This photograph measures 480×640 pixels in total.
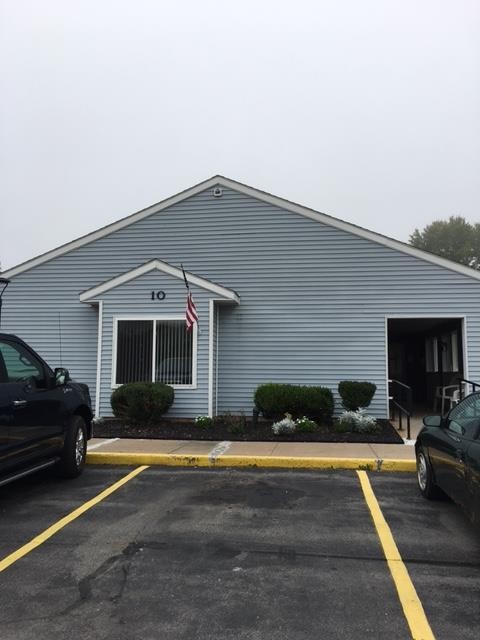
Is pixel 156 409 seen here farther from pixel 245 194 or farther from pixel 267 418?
pixel 245 194

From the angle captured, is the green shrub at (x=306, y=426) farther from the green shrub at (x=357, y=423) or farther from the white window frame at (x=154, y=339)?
the white window frame at (x=154, y=339)

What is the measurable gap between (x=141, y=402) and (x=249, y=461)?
3871 mm

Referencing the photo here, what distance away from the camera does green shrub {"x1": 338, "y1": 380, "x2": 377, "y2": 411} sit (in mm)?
11914

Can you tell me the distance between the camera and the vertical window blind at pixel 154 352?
1236 cm

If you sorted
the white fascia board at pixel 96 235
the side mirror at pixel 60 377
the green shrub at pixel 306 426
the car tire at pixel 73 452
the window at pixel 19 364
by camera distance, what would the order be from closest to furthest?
1. the window at pixel 19 364
2. the side mirror at pixel 60 377
3. the car tire at pixel 73 452
4. the green shrub at pixel 306 426
5. the white fascia board at pixel 96 235

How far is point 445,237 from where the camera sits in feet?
169

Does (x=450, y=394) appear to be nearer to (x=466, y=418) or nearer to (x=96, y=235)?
(x=466, y=418)

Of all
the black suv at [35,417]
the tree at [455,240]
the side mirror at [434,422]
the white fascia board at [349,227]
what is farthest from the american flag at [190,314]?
the tree at [455,240]

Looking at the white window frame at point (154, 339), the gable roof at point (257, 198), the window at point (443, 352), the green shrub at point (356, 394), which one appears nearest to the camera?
the green shrub at point (356, 394)

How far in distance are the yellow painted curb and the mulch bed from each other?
1.93 metres

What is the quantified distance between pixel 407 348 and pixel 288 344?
8.67 m

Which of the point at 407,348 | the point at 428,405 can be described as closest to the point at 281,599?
the point at 428,405

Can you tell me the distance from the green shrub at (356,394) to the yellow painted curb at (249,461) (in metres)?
3.98

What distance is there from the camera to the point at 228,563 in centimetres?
439
